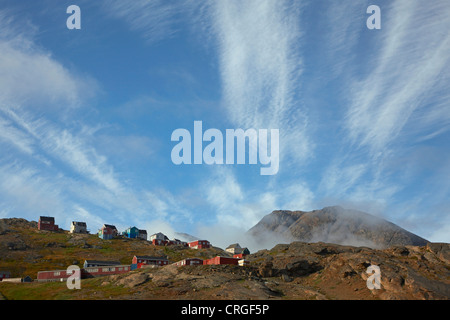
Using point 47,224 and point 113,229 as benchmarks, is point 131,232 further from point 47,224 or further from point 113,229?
point 47,224

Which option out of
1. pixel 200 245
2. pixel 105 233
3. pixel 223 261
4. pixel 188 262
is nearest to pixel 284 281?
pixel 223 261

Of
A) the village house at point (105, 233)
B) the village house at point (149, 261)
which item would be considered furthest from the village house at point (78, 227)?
the village house at point (149, 261)

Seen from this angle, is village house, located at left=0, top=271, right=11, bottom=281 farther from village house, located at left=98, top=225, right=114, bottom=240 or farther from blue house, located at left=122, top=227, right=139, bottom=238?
blue house, located at left=122, top=227, right=139, bottom=238

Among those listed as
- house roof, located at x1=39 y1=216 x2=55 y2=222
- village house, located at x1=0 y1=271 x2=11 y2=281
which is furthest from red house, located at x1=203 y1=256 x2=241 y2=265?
house roof, located at x1=39 y1=216 x2=55 y2=222

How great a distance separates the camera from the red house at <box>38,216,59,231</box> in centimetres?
18116

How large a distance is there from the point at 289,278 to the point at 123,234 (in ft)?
440

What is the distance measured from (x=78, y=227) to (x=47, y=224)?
14.8m

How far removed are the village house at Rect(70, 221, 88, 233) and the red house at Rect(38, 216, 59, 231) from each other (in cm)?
753

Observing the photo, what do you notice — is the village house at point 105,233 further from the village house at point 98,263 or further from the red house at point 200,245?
the village house at point 98,263

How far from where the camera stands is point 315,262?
90000 mm

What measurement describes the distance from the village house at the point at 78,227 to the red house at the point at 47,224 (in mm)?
7528

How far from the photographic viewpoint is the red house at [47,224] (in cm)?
18116
